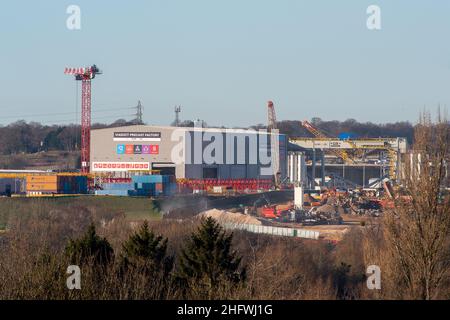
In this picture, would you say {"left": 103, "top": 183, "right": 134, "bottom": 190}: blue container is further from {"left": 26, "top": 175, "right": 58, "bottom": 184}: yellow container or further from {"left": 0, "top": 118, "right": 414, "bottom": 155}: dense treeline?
{"left": 0, "top": 118, "right": 414, "bottom": 155}: dense treeline

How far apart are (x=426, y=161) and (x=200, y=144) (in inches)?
1647

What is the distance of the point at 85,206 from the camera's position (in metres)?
46.1

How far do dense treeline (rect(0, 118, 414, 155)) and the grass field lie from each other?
38.1 m

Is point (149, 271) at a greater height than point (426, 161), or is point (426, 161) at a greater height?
point (426, 161)

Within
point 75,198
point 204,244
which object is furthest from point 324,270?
point 75,198

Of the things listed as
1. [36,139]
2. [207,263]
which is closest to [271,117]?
[36,139]

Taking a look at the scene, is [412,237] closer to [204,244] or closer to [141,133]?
[204,244]

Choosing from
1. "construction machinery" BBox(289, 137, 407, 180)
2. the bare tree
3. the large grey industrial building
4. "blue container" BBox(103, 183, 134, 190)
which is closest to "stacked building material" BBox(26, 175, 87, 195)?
"blue container" BBox(103, 183, 134, 190)

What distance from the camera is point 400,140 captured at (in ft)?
220

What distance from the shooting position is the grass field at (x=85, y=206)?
42844 mm

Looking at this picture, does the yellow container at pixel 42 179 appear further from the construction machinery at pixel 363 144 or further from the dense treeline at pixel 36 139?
the dense treeline at pixel 36 139

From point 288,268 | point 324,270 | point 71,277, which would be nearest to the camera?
point 71,277

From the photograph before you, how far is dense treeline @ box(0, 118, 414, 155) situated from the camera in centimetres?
9338

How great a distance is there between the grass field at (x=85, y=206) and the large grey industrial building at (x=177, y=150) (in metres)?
10.6
